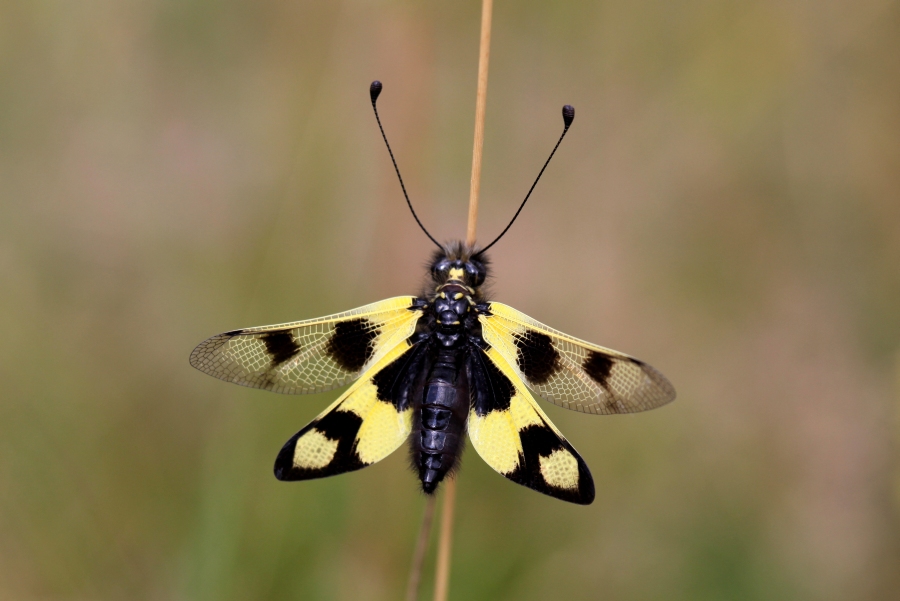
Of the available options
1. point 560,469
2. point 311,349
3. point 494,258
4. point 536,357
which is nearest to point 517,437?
point 560,469

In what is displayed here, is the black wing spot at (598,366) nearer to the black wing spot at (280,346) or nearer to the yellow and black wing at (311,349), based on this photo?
the yellow and black wing at (311,349)

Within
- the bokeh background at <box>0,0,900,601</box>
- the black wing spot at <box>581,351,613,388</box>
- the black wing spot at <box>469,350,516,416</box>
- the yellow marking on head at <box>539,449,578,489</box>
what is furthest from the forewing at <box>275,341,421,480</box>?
the bokeh background at <box>0,0,900,601</box>

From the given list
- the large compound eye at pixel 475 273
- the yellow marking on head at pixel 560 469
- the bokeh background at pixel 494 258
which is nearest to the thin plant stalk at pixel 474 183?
the large compound eye at pixel 475 273

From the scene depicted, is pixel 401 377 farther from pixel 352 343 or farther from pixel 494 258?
pixel 494 258

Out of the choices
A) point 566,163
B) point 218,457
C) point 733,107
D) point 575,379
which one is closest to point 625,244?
point 566,163

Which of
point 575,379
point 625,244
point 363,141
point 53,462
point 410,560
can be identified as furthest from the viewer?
point 625,244

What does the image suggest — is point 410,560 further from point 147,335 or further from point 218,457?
point 147,335
